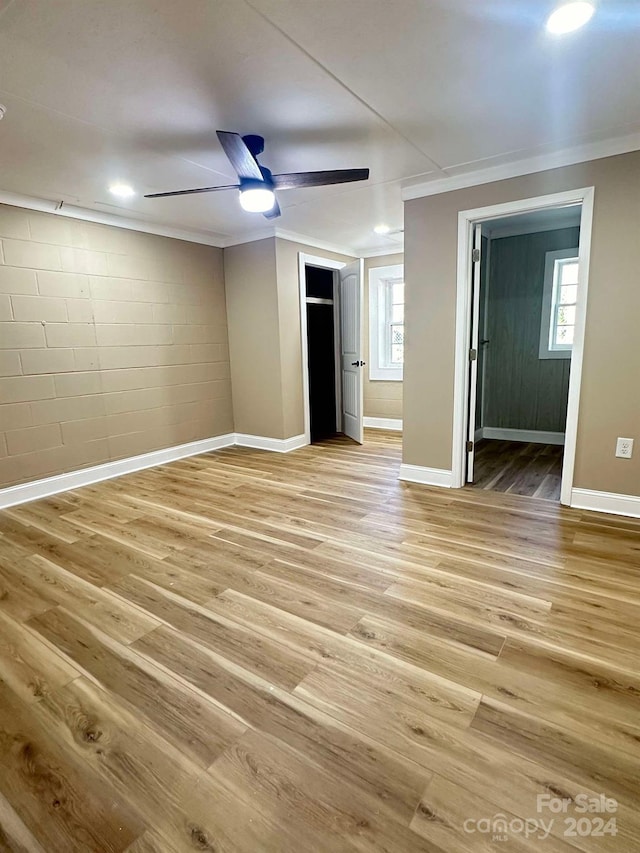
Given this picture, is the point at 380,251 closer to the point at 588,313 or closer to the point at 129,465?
the point at 588,313

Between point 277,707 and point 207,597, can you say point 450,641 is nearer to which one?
point 277,707

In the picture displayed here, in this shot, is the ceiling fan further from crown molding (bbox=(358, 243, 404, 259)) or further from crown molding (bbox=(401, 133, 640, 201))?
crown molding (bbox=(358, 243, 404, 259))

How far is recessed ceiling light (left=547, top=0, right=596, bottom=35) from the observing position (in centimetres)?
160

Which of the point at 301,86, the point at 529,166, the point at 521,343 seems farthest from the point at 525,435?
the point at 301,86

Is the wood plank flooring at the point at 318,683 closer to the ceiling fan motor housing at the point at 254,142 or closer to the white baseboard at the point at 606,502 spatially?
the white baseboard at the point at 606,502

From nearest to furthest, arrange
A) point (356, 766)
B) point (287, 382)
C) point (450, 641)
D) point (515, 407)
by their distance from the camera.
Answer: point (356, 766), point (450, 641), point (287, 382), point (515, 407)

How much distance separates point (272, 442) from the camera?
5.16 m

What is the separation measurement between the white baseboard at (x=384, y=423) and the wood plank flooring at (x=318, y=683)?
3134 mm

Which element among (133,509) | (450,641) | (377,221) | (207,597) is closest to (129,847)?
(207,597)

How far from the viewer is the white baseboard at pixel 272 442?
16.7 ft

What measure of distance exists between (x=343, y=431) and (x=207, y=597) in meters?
4.09

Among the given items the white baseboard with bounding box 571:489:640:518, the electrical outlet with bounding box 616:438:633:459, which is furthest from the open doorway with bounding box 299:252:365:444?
the electrical outlet with bounding box 616:438:633:459

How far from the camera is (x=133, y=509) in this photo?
3.41 meters

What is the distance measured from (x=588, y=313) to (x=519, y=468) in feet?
5.75
